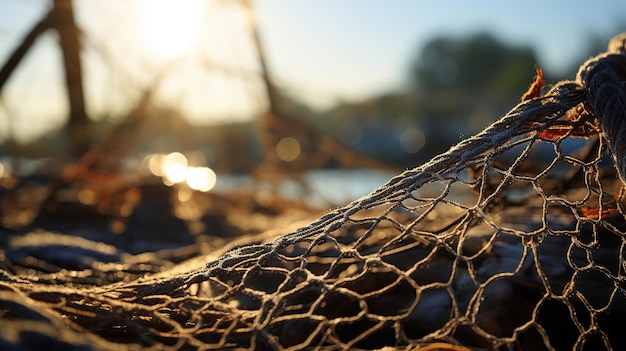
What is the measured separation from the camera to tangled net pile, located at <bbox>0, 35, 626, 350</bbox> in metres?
0.86

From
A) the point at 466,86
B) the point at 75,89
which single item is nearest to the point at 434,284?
the point at 75,89

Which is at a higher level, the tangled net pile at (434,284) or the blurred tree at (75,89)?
the blurred tree at (75,89)

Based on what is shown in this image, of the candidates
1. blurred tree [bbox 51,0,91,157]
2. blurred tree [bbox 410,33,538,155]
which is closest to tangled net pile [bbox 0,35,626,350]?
blurred tree [bbox 51,0,91,157]

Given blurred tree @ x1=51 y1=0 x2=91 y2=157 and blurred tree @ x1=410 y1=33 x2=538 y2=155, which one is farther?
blurred tree @ x1=410 y1=33 x2=538 y2=155

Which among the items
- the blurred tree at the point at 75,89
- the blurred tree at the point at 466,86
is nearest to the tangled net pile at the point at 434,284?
the blurred tree at the point at 75,89

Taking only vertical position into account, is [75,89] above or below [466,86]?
below

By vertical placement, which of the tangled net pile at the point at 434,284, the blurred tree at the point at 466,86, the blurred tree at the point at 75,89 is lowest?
the tangled net pile at the point at 434,284

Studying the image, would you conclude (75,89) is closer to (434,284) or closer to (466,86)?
(434,284)

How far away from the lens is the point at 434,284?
943mm

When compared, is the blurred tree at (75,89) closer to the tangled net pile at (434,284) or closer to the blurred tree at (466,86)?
the tangled net pile at (434,284)

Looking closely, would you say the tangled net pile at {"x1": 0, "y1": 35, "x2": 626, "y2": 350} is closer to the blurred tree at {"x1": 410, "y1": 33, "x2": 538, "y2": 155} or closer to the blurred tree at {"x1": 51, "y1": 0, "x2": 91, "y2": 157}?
the blurred tree at {"x1": 51, "y1": 0, "x2": 91, "y2": 157}

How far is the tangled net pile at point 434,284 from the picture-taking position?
0.86m

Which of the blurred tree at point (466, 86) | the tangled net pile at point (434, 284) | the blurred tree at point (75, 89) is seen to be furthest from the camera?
the blurred tree at point (466, 86)

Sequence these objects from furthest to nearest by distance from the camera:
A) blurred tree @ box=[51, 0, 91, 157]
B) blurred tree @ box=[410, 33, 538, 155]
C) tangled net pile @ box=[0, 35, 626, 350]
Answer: blurred tree @ box=[410, 33, 538, 155] → blurred tree @ box=[51, 0, 91, 157] → tangled net pile @ box=[0, 35, 626, 350]
